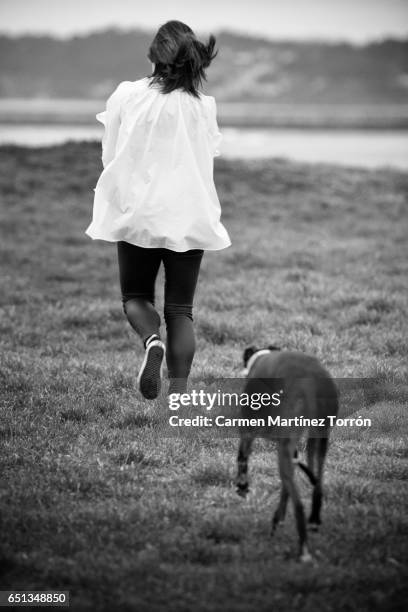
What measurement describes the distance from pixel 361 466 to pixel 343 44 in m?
163

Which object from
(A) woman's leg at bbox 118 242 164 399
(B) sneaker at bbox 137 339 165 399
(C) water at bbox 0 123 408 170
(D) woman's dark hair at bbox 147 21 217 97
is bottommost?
(C) water at bbox 0 123 408 170

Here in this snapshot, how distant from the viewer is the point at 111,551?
3805 mm

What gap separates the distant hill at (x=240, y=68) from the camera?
128 m

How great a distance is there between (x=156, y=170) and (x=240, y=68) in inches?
5543

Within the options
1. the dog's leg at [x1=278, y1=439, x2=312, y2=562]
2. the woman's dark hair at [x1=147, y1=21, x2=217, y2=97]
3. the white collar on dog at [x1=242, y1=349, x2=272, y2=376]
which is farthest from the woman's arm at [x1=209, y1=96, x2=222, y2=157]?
the dog's leg at [x1=278, y1=439, x2=312, y2=562]

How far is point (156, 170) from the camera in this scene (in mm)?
5055

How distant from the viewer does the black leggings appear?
523 centimetres

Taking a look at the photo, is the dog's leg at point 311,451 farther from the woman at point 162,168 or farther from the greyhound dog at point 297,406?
the woman at point 162,168

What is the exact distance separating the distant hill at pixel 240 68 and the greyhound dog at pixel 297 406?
392ft

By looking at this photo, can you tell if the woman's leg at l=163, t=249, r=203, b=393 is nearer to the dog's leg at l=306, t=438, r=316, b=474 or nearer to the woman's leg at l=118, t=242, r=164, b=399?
the woman's leg at l=118, t=242, r=164, b=399

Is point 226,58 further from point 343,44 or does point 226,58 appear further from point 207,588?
point 207,588

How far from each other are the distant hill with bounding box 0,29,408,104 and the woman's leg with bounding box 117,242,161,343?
117770 mm

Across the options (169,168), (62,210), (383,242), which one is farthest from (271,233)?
(169,168)

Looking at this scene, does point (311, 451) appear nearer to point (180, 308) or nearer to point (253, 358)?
point (253, 358)
